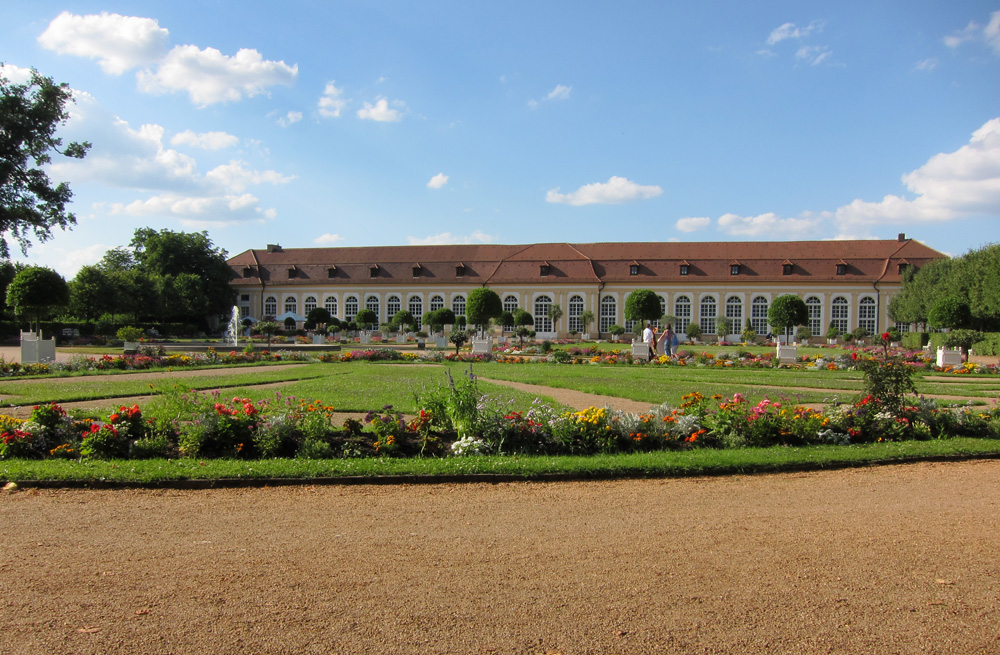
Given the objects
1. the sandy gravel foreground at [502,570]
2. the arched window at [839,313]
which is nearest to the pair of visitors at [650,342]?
the sandy gravel foreground at [502,570]

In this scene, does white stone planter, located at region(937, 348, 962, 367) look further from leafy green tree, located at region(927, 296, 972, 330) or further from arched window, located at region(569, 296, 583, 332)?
arched window, located at region(569, 296, 583, 332)

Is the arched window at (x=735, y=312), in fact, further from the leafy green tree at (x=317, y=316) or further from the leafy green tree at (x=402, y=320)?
the leafy green tree at (x=317, y=316)

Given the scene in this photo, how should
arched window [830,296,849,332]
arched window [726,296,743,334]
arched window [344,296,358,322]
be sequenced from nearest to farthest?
1. arched window [830,296,849,332]
2. arched window [726,296,743,334]
3. arched window [344,296,358,322]

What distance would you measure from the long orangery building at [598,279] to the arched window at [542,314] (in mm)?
77

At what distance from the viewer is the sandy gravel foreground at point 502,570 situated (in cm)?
293

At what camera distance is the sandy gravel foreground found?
2926 millimetres

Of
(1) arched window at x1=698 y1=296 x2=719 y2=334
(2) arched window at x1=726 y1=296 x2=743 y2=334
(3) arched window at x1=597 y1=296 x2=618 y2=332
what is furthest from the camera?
(3) arched window at x1=597 y1=296 x2=618 y2=332

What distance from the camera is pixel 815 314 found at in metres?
46.0

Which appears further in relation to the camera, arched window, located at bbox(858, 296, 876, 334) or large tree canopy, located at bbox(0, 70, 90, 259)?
arched window, located at bbox(858, 296, 876, 334)

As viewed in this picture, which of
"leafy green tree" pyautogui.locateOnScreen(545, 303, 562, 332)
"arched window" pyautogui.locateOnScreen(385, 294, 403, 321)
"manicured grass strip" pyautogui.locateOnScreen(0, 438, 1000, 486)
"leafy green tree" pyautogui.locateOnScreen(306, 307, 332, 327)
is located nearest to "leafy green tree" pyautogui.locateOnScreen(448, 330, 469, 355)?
"leafy green tree" pyautogui.locateOnScreen(306, 307, 332, 327)

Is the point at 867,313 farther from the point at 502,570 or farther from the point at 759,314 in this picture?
the point at 502,570

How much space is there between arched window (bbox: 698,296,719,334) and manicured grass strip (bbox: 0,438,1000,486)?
138 ft

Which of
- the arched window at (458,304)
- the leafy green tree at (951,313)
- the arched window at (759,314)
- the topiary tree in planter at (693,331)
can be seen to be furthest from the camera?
the arched window at (458,304)

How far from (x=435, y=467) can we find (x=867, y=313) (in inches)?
1871
